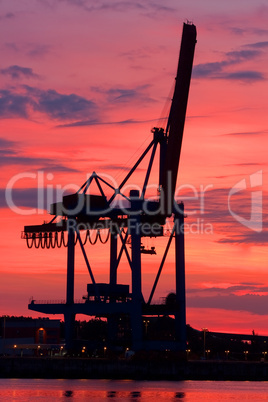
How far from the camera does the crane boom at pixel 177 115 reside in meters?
93.9

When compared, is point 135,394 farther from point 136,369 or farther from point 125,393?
point 136,369

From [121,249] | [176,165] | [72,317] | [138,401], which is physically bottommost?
[138,401]

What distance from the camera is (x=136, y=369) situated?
9569 centimetres

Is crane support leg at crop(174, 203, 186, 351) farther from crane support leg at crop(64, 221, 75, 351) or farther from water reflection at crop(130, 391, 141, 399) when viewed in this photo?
water reflection at crop(130, 391, 141, 399)

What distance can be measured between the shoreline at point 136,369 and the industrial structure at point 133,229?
2303 millimetres

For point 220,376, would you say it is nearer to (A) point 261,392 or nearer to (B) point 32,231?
(A) point 261,392

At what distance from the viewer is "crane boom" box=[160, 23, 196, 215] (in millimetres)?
93938

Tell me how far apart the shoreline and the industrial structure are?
230 cm

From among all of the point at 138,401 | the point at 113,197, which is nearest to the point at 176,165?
the point at 113,197

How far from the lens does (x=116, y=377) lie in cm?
9594

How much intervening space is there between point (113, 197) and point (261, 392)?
87.2ft

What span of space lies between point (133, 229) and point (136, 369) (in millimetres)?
14616

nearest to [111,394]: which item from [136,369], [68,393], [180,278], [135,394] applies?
[135,394]

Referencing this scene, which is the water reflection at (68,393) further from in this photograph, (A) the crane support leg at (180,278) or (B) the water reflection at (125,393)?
(A) the crane support leg at (180,278)
